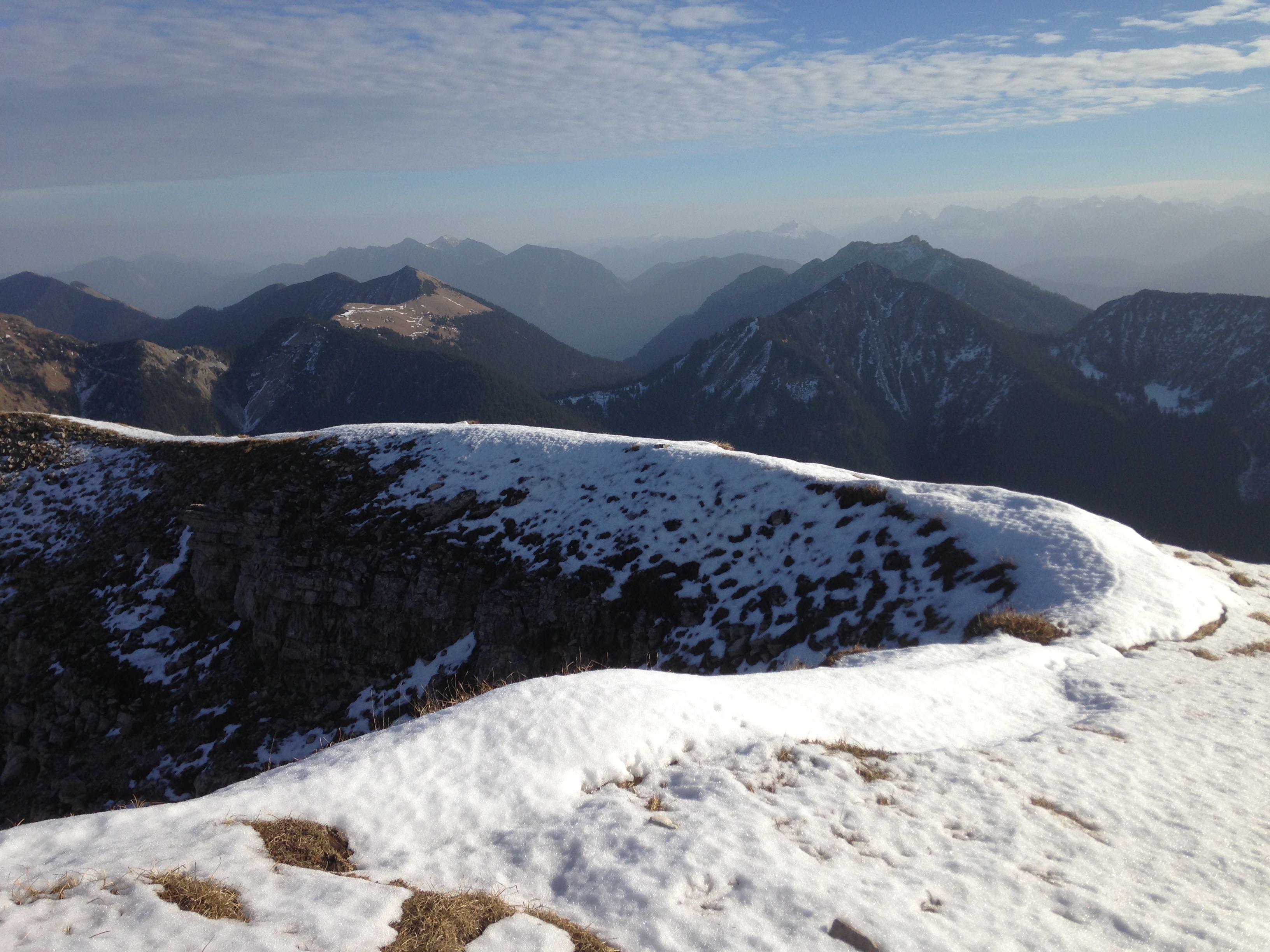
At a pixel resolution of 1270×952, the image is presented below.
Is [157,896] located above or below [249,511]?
above

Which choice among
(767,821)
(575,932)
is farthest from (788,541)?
(575,932)

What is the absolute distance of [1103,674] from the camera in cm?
1342

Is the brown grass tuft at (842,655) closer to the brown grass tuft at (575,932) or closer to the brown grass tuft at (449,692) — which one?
the brown grass tuft at (449,692)

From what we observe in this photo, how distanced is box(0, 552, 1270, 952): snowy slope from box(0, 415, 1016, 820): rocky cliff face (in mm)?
6786

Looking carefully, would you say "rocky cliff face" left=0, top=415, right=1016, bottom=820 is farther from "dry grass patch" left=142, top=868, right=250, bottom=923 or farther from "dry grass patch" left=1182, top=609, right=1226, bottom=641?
"dry grass patch" left=142, top=868, right=250, bottom=923

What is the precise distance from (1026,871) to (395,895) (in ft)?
22.9

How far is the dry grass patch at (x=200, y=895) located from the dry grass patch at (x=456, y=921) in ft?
4.59

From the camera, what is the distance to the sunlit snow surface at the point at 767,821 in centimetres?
597

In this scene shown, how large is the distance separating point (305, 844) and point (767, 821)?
5.40 metres

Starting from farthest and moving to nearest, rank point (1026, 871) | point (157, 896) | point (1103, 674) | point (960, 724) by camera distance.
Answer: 1. point (1103, 674)
2. point (960, 724)
3. point (1026, 871)
4. point (157, 896)

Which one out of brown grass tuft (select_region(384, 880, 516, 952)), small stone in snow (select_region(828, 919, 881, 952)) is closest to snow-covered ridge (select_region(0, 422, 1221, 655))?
small stone in snow (select_region(828, 919, 881, 952))

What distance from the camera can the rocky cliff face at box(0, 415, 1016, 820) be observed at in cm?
2100

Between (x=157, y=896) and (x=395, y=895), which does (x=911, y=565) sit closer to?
(x=395, y=895)

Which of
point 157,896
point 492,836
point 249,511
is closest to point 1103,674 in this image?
point 492,836
